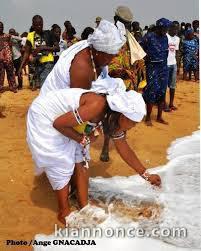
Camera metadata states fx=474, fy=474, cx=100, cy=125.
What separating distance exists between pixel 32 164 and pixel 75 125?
1892 mm

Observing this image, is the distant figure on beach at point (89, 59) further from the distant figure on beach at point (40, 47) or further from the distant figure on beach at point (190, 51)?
the distant figure on beach at point (190, 51)

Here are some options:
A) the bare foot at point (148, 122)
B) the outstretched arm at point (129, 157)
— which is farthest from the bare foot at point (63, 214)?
the bare foot at point (148, 122)

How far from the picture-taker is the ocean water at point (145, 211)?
369 centimetres

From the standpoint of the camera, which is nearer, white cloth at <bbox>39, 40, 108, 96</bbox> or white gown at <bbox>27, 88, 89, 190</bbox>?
white gown at <bbox>27, 88, 89, 190</bbox>

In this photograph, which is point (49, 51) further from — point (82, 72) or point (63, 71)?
point (82, 72)

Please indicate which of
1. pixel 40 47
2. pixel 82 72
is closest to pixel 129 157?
pixel 82 72

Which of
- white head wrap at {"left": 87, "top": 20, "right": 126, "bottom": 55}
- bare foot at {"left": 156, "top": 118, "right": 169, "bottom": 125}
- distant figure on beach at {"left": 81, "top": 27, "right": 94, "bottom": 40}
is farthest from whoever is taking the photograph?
bare foot at {"left": 156, "top": 118, "right": 169, "bottom": 125}

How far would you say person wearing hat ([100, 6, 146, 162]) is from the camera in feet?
17.3

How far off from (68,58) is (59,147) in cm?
79

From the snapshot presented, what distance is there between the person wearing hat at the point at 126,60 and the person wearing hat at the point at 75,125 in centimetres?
134

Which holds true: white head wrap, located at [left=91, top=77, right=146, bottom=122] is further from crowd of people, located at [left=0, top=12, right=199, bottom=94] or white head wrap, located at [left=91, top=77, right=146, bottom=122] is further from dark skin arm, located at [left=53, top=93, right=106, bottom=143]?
crowd of people, located at [left=0, top=12, right=199, bottom=94]

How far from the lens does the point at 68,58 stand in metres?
4.09

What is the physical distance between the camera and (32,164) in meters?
5.41

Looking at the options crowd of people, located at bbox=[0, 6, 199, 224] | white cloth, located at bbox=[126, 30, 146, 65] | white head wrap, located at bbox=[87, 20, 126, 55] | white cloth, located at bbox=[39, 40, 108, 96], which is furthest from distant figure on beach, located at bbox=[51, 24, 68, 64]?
white head wrap, located at bbox=[87, 20, 126, 55]
